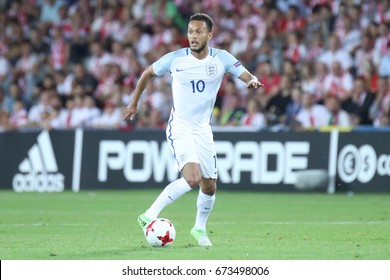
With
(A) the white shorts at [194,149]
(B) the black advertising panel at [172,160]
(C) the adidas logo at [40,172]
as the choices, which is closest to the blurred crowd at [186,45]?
(B) the black advertising panel at [172,160]

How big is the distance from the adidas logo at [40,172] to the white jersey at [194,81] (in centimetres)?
1004

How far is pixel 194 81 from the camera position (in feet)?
37.7

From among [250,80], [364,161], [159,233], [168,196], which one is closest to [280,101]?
[364,161]

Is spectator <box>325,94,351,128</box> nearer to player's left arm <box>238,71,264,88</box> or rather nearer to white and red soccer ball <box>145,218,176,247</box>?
player's left arm <box>238,71,264,88</box>

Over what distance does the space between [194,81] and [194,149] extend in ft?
2.54

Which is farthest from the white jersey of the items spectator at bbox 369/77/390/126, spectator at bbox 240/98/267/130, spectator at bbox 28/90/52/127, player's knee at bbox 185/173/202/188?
spectator at bbox 28/90/52/127

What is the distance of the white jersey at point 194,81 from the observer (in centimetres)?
1147

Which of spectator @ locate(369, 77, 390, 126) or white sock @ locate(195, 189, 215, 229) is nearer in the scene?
white sock @ locate(195, 189, 215, 229)

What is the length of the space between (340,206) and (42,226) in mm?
5534

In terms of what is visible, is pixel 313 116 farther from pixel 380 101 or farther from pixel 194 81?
pixel 194 81

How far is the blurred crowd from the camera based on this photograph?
69.0ft

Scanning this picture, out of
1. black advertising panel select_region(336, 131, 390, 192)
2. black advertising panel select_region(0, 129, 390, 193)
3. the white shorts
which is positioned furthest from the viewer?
black advertising panel select_region(0, 129, 390, 193)

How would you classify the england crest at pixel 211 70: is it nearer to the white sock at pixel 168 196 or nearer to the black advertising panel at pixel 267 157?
the white sock at pixel 168 196
